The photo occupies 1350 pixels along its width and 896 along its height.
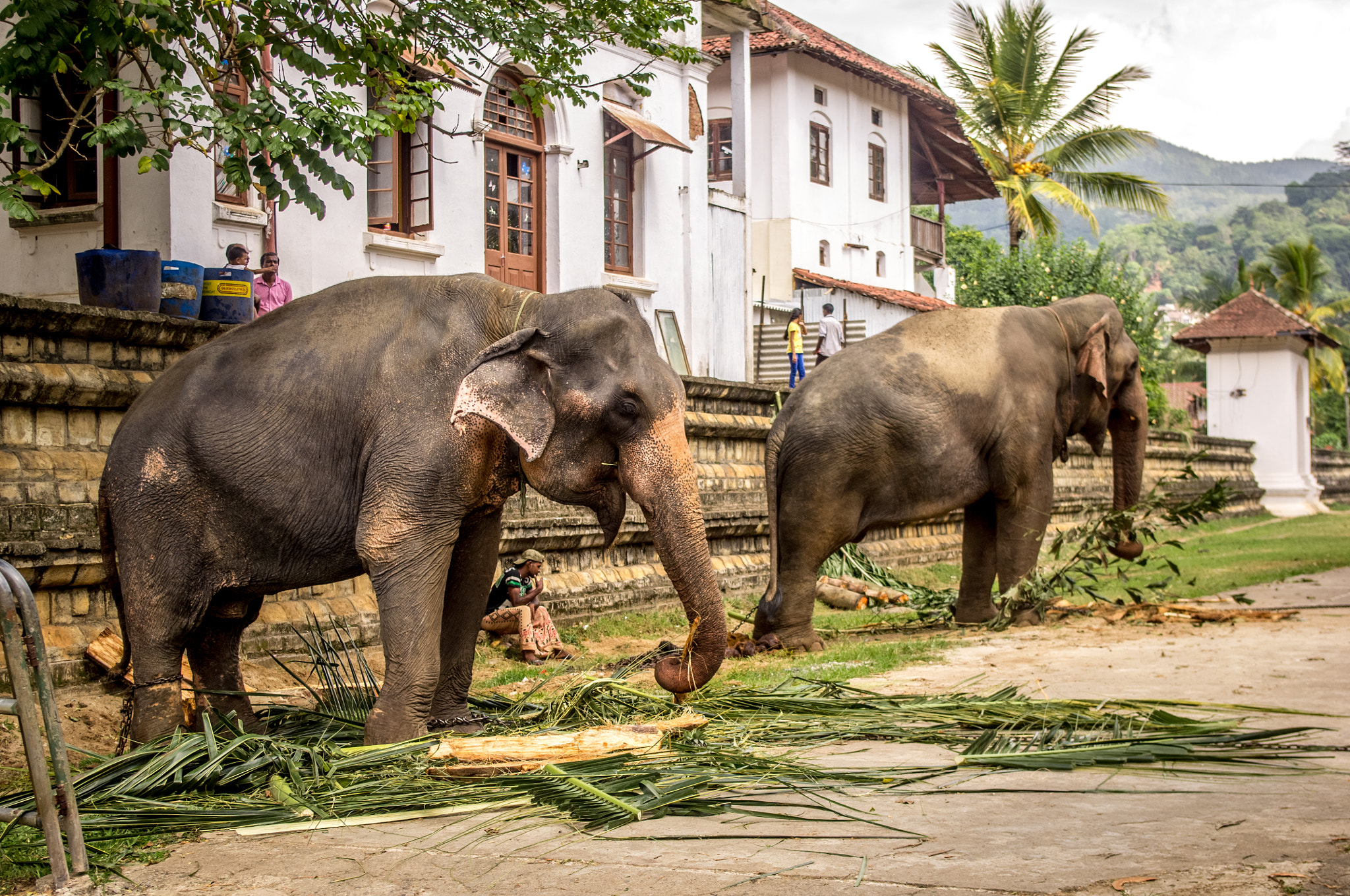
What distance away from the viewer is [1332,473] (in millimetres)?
35062

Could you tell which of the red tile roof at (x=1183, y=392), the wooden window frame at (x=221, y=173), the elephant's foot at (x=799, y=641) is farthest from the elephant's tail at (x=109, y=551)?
the red tile roof at (x=1183, y=392)

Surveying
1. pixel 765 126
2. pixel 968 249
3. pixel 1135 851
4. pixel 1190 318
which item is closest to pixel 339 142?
pixel 1135 851

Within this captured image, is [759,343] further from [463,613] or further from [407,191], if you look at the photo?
[463,613]

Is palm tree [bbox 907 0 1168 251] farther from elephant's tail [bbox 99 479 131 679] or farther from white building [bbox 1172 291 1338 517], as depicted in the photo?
elephant's tail [bbox 99 479 131 679]

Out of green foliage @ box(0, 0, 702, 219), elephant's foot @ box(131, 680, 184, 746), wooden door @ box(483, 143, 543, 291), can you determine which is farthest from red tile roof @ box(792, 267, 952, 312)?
elephant's foot @ box(131, 680, 184, 746)

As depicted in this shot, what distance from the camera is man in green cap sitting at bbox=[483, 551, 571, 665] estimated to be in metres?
8.65

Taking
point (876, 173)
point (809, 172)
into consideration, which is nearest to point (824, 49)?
point (809, 172)

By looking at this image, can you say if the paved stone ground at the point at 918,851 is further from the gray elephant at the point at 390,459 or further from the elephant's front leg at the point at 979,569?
the elephant's front leg at the point at 979,569

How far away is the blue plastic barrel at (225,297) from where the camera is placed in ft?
37.0

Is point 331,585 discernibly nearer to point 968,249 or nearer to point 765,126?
point 765,126

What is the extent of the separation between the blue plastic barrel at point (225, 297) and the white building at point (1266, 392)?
23997 mm

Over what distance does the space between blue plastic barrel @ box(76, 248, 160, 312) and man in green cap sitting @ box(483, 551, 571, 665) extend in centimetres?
373

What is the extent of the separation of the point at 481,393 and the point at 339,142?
2.88 metres

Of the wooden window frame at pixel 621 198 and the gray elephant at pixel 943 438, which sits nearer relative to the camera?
the gray elephant at pixel 943 438
